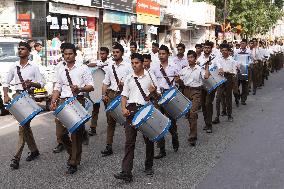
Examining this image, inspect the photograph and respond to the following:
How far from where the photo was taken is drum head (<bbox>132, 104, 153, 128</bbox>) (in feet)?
20.4

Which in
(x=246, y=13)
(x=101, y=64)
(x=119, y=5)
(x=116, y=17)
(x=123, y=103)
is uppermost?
(x=246, y=13)

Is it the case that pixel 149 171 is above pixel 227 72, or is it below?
below

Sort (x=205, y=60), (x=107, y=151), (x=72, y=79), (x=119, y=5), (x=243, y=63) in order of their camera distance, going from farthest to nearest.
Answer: (x=119, y=5), (x=243, y=63), (x=205, y=60), (x=107, y=151), (x=72, y=79)

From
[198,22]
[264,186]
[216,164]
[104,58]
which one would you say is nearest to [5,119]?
[104,58]

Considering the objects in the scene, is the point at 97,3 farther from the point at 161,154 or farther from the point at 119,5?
the point at 161,154

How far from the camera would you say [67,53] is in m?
7.00

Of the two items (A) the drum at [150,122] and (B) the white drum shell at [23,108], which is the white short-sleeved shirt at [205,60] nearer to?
(A) the drum at [150,122]

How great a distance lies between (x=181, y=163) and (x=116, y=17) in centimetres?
1892

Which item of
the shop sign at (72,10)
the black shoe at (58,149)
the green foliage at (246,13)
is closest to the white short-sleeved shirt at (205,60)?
the black shoe at (58,149)

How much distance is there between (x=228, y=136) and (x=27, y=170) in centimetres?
412

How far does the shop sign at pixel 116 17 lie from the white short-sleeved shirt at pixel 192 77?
1554cm

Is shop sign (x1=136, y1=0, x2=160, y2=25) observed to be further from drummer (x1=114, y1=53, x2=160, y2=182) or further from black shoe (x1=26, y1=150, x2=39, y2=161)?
drummer (x1=114, y1=53, x2=160, y2=182)

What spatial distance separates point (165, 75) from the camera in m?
8.20

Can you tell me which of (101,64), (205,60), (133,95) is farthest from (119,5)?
(133,95)
